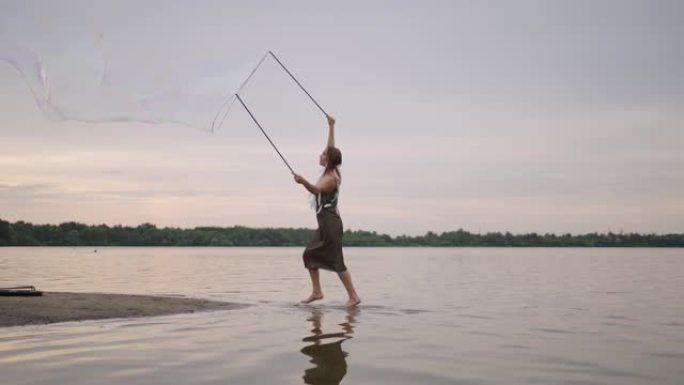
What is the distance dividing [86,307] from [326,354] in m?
4.90

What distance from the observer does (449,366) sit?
22.4 ft

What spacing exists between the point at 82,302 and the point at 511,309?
7.03 metres

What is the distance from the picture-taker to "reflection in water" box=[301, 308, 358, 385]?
6105 mm

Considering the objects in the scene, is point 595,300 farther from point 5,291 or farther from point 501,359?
point 5,291

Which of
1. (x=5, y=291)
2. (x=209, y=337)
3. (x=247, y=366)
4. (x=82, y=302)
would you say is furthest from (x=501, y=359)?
(x=5, y=291)

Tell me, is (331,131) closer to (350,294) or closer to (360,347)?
(350,294)

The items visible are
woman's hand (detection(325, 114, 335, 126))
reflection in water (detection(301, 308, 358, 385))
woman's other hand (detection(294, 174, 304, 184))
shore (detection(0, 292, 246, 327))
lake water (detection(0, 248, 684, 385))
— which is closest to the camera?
reflection in water (detection(301, 308, 358, 385))

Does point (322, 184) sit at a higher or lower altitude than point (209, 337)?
higher

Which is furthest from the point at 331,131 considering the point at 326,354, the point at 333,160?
the point at 326,354

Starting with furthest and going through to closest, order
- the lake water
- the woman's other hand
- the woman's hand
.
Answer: the woman's hand
the woman's other hand
the lake water

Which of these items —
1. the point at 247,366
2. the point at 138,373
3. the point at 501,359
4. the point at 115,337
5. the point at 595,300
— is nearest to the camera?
the point at 138,373

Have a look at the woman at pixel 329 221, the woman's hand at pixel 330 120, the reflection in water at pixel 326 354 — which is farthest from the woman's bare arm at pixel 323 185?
the reflection in water at pixel 326 354

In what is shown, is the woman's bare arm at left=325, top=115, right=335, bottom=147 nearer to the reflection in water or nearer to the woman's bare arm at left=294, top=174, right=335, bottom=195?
the woman's bare arm at left=294, top=174, right=335, bottom=195

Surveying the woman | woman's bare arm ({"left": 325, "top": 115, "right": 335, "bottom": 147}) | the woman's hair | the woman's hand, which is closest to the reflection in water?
the woman
